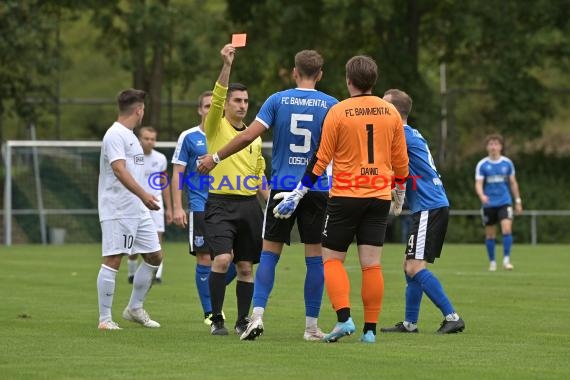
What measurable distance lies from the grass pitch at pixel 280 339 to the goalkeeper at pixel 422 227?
44cm

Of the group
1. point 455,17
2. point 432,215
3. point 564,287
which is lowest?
point 564,287

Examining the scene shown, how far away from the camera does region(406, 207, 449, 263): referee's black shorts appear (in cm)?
1113

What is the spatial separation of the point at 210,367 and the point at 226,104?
132 inches

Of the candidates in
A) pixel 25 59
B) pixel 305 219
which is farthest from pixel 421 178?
pixel 25 59

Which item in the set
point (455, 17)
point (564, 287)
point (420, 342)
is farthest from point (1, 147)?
point (420, 342)

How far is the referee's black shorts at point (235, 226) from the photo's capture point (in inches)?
420

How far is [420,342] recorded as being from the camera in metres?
10.1

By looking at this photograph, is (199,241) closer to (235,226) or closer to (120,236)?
(120,236)

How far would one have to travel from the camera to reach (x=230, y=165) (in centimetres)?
1098

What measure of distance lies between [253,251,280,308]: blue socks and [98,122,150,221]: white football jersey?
156 centimetres

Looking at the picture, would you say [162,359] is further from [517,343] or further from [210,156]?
[517,343]

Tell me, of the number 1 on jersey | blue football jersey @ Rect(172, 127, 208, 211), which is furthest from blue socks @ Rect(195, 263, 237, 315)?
the number 1 on jersey

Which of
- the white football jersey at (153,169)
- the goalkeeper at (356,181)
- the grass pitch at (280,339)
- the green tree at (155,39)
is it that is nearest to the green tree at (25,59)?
the green tree at (155,39)

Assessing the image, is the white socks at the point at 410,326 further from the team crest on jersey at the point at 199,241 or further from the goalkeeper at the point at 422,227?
the team crest on jersey at the point at 199,241
